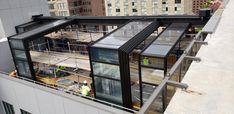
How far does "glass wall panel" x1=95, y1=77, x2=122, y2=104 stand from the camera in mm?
8298

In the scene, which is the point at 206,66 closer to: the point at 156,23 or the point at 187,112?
the point at 187,112

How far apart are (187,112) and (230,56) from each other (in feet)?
8.69

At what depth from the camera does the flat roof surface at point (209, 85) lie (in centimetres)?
319

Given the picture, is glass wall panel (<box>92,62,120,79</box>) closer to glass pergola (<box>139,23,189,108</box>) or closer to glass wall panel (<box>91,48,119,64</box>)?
glass wall panel (<box>91,48,119,64</box>)

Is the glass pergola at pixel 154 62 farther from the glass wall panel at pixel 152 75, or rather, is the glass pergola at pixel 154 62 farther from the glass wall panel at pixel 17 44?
the glass wall panel at pixel 17 44

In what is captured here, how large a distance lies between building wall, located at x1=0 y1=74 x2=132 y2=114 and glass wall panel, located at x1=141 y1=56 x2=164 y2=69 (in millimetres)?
2230

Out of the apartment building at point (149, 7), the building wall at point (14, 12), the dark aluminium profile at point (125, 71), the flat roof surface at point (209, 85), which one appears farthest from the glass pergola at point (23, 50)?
the apartment building at point (149, 7)

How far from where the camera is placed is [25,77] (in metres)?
11.6

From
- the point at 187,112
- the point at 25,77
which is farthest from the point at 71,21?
the point at 187,112

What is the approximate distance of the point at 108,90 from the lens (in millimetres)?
8570

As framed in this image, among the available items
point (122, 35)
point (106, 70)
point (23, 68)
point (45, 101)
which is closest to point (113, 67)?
point (106, 70)

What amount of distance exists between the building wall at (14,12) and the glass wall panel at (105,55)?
26.4 feet

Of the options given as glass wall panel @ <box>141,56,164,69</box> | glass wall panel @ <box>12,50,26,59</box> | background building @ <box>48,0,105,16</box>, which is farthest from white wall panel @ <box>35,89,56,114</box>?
background building @ <box>48,0,105,16</box>

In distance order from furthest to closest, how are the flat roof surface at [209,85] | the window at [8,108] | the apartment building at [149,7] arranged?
1. the apartment building at [149,7]
2. the window at [8,108]
3. the flat roof surface at [209,85]
